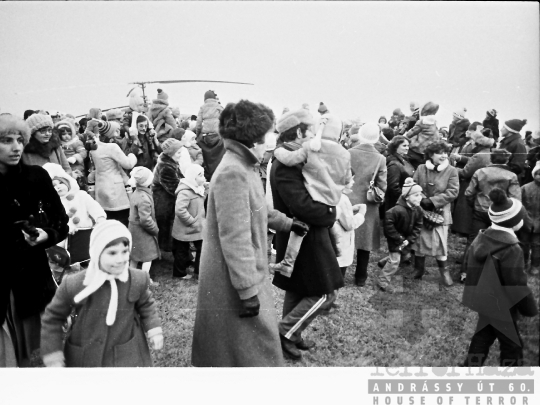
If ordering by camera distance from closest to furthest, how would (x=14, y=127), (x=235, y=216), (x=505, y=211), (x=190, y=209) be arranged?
1. (x=235, y=216)
2. (x=14, y=127)
3. (x=505, y=211)
4. (x=190, y=209)

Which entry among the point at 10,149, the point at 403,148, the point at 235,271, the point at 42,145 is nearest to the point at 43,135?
the point at 42,145

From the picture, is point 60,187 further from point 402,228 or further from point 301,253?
point 402,228

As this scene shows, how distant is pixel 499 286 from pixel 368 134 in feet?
3.83

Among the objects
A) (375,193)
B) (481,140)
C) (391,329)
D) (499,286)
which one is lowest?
(391,329)

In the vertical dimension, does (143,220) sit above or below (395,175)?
below

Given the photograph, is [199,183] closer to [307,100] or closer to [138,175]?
[138,175]

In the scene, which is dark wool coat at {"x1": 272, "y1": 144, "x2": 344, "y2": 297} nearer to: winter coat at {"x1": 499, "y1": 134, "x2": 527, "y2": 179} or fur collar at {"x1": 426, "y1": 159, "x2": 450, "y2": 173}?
fur collar at {"x1": 426, "y1": 159, "x2": 450, "y2": 173}

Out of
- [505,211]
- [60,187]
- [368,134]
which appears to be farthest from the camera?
[368,134]

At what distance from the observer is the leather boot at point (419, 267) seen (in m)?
2.80

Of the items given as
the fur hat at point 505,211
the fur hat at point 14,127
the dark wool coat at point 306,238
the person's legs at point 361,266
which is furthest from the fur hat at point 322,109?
the fur hat at point 14,127

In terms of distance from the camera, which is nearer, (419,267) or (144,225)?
(144,225)

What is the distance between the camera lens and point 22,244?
2.43 meters

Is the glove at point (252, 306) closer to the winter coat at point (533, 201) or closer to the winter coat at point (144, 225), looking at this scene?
the winter coat at point (144, 225)

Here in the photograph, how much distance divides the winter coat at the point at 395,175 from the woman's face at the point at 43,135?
2.05 meters
